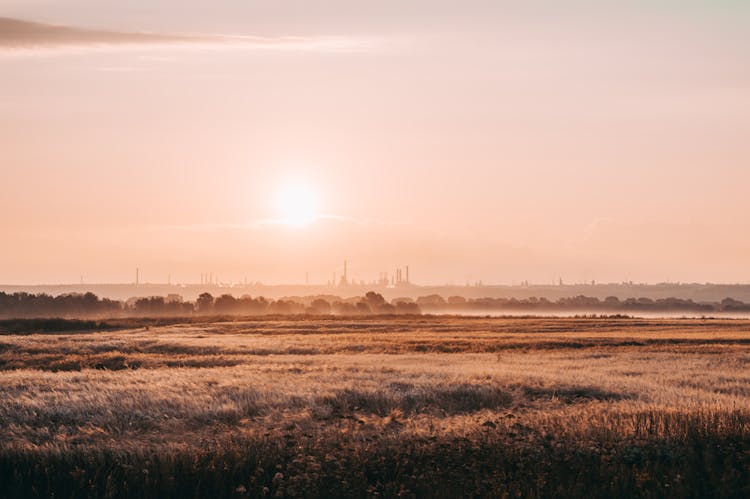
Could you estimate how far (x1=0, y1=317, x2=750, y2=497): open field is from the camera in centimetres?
1187

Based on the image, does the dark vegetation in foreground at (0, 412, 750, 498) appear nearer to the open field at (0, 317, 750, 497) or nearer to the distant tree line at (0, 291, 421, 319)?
the open field at (0, 317, 750, 497)

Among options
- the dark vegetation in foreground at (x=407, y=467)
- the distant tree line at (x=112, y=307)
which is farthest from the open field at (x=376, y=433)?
the distant tree line at (x=112, y=307)

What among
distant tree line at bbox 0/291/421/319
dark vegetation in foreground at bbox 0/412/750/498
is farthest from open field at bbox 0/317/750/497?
distant tree line at bbox 0/291/421/319

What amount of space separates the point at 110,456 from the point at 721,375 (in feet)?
83.0

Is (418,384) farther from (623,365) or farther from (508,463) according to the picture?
(623,365)

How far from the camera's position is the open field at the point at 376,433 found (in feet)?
38.9

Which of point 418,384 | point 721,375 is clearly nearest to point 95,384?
point 418,384

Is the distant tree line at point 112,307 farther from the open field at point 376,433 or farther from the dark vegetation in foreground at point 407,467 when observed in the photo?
the dark vegetation in foreground at point 407,467

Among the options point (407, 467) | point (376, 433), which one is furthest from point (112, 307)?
point (407, 467)

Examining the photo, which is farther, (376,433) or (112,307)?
(112,307)

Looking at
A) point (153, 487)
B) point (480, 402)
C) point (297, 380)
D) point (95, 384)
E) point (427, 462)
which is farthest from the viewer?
point (297, 380)

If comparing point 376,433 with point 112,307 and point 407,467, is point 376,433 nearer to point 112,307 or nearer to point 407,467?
point 407,467

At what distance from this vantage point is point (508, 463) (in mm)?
12820

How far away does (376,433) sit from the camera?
15742 mm
